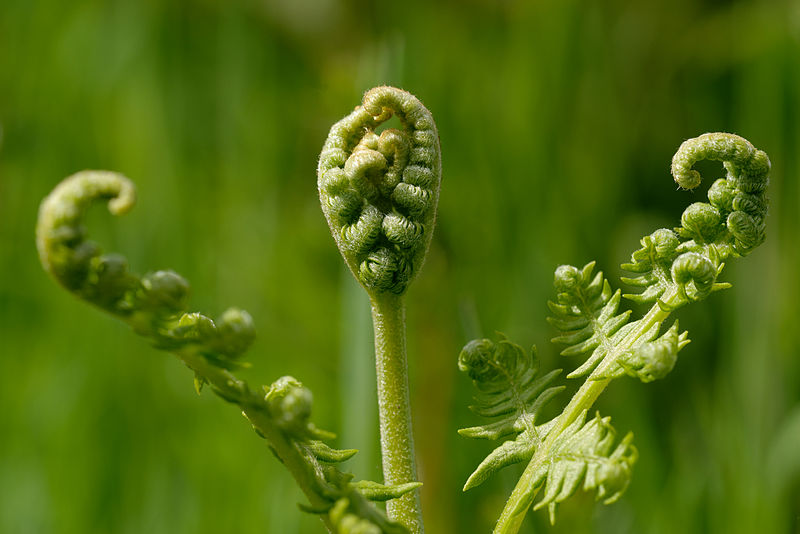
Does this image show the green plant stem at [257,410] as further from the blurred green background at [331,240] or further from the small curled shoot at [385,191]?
the blurred green background at [331,240]

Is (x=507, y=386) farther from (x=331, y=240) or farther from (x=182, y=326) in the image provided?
(x=331, y=240)

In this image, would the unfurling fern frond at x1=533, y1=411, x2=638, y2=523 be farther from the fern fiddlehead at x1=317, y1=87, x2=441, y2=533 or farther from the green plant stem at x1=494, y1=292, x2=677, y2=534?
the fern fiddlehead at x1=317, y1=87, x2=441, y2=533

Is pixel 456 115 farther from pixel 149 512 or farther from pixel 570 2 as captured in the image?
pixel 149 512

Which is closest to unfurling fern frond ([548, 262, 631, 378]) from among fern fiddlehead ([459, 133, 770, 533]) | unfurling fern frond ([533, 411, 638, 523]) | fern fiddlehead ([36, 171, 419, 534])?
fern fiddlehead ([459, 133, 770, 533])

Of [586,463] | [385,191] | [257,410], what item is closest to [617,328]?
[586,463]

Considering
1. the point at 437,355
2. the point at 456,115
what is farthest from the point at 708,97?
the point at 437,355

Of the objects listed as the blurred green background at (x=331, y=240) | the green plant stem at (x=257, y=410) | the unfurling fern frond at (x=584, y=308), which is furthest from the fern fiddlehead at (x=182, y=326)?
the blurred green background at (x=331, y=240)

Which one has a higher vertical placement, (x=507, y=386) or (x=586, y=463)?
(x=507, y=386)
